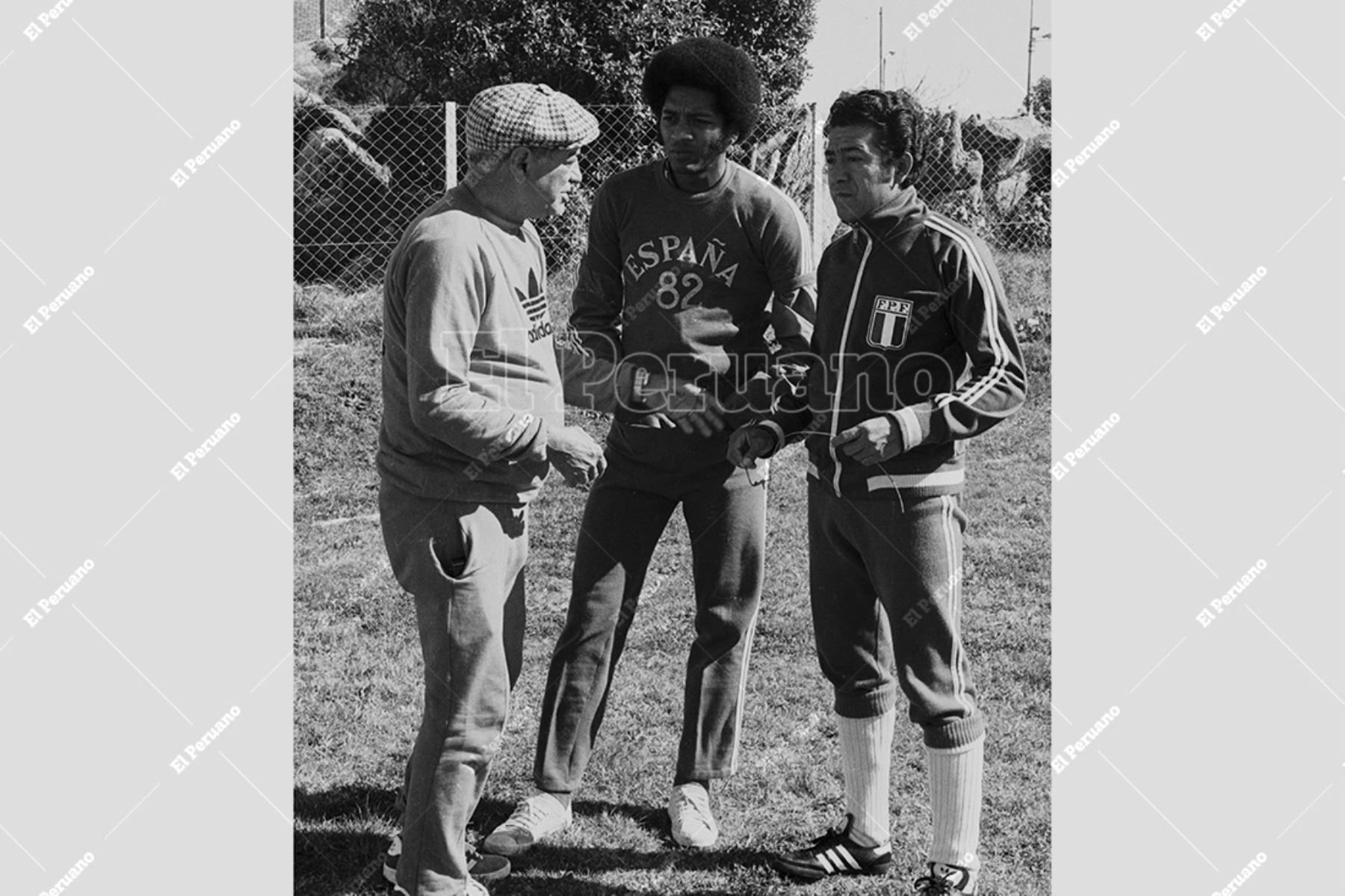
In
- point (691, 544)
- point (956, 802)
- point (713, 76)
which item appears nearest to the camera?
point (956, 802)

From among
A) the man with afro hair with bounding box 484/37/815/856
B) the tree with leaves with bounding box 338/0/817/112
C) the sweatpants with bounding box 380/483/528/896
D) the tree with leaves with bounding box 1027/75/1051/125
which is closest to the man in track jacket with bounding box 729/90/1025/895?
the man with afro hair with bounding box 484/37/815/856

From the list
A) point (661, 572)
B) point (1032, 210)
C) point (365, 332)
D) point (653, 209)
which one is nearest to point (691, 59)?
point (653, 209)

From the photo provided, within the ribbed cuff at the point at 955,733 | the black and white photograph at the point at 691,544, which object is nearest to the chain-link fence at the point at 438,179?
the black and white photograph at the point at 691,544

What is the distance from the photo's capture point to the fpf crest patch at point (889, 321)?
3211 millimetres

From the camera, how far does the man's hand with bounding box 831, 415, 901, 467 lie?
3131 millimetres

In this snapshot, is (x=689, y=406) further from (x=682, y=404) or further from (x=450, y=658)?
(x=450, y=658)

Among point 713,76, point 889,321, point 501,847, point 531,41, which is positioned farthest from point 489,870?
point 531,41

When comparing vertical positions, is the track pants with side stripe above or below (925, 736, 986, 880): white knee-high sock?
above

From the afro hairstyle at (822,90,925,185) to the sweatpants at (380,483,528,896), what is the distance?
46.5 inches

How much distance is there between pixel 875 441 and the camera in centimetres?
313

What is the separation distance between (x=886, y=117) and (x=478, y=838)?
7.21ft

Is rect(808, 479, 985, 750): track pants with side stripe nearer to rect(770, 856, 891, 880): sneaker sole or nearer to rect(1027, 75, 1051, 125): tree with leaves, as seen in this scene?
rect(770, 856, 891, 880): sneaker sole

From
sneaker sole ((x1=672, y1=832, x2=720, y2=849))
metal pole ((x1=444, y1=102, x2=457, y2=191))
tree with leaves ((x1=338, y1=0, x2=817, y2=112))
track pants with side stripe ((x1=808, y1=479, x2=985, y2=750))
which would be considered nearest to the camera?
track pants with side stripe ((x1=808, y1=479, x2=985, y2=750))

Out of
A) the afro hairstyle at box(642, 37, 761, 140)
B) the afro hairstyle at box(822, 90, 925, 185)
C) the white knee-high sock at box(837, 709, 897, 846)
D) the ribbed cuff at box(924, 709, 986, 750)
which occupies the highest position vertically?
the afro hairstyle at box(822, 90, 925, 185)
